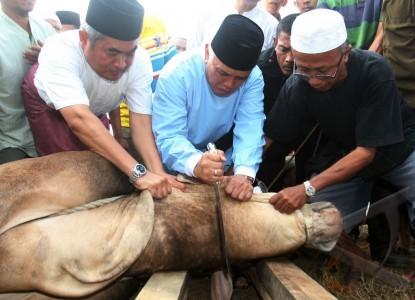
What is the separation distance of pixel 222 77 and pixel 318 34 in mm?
621

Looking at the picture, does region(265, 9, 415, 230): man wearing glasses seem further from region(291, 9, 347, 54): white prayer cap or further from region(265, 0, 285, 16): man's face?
region(265, 0, 285, 16): man's face

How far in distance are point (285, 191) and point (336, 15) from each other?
121cm

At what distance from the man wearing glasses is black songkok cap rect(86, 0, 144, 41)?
98 centimetres

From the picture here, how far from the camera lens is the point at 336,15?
2.96 m

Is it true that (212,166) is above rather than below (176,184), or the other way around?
above

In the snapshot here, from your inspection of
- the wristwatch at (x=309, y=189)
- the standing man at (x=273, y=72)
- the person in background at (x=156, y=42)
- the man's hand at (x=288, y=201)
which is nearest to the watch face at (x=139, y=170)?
the man's hand at (x=288, y=201)

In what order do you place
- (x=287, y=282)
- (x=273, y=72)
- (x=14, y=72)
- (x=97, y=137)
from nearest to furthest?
(x=287, y=282) < (x=97, y=137) < (x=14, y=72) < (x=273, y=72)

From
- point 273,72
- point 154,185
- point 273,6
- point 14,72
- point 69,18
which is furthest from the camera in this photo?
point 69,18

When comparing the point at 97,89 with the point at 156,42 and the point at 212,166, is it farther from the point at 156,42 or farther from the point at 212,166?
the point at 156,42

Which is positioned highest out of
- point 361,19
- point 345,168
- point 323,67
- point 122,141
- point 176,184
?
point 361,19

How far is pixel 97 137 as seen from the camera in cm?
258

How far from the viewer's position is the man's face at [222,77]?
2789mm

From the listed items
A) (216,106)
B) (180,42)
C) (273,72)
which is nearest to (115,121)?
(216,106)

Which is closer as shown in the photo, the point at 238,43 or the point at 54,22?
the point at 238,43
